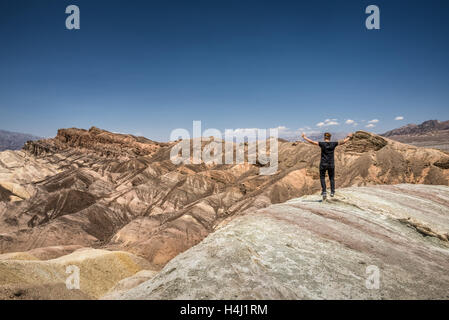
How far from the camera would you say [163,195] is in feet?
136

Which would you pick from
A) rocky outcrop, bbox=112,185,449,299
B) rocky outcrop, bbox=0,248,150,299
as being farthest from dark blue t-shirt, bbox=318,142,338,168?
rocky outcrop, bbox=0,248,150,299

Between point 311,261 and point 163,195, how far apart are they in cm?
4046

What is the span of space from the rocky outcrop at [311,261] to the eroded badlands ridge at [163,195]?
1663 cm

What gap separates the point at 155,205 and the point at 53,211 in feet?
51.8

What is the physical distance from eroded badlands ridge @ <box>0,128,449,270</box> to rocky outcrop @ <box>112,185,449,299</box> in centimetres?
1663

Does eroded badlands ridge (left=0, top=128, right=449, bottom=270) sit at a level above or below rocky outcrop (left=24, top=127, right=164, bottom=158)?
below

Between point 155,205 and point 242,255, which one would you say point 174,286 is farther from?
point 155,205

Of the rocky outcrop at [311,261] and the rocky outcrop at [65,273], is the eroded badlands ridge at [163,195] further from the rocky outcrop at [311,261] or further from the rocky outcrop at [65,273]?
the rocky outcrop at [311,261]

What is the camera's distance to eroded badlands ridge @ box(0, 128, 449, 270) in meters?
24.5

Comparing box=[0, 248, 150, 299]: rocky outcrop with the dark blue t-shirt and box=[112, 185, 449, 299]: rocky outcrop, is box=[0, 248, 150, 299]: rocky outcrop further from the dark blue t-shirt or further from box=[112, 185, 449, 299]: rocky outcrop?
the dark blue t-shirt

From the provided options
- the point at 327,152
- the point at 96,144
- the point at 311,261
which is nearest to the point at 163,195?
the point at 327,152

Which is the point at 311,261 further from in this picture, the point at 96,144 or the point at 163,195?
the point at 96,144

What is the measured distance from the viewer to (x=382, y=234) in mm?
4922
